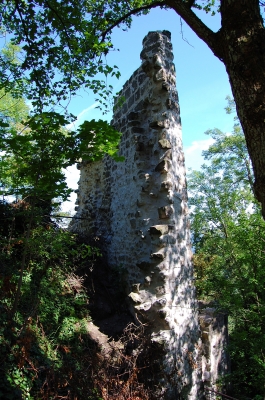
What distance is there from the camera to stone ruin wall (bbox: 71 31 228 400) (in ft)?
13.9

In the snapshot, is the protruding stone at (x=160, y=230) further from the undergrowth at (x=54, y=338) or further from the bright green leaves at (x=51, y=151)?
the bright green leaves at (x=51, y=151)

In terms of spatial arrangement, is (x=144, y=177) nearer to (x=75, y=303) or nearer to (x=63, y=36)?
(x=75, y=303)

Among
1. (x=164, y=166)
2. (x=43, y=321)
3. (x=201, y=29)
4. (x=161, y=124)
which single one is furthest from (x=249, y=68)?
(x=43, y=321)

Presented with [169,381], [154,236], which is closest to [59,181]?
[154,236]

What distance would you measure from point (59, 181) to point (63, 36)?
336 cm

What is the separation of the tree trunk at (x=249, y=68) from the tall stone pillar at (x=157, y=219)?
228 centimetres

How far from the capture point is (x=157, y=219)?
4715 mm

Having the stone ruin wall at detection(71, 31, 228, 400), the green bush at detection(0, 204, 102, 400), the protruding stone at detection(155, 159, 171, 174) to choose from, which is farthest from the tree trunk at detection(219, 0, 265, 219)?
the green bush at detection(0, 204, 102, 400)

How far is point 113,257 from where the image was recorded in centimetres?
598

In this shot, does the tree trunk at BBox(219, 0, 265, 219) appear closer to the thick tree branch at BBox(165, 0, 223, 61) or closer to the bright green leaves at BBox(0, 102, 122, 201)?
the thick tree branch at BBox(165, 0, 223, 61)

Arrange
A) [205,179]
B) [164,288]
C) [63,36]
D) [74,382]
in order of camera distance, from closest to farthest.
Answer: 1. [74,382]
2. [164,288]
3. [63,36]
4. [205,179]

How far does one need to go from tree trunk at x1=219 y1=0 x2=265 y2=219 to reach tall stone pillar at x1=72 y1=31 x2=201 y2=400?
2.28 m

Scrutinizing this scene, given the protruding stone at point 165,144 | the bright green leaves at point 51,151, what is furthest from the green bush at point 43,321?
the protruding stone at point 165,144

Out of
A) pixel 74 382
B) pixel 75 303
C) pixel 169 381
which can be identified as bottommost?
pixel 169 381
